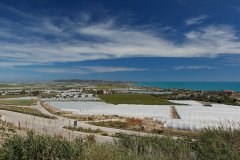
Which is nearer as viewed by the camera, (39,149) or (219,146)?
(39,149)

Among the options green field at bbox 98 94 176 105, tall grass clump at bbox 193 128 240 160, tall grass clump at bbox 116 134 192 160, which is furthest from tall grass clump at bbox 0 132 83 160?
green field at bbox 98 94 176 105

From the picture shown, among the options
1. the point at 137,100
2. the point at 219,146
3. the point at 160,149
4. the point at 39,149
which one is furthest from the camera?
the point at 137,100

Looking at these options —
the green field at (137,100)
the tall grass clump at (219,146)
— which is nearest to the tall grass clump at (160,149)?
the tall grass clump at (219,146)

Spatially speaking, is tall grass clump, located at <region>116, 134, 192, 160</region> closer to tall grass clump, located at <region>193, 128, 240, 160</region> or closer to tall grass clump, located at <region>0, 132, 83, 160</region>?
tall grass clump, located at <region>193, 128, 240, 160</region>

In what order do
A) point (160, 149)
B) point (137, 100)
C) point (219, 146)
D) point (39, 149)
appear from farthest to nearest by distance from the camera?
1. point (137, 100)
2. point (160, 149)
3. point (219, 146)
4. point (39, 149)

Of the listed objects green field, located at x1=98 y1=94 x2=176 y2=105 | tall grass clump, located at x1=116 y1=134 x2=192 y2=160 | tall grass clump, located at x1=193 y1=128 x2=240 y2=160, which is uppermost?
tall grass clump, located at x1=193 y1=128 x2=240 y2=160

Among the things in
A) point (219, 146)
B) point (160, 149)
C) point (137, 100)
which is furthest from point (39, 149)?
point (137, 100)

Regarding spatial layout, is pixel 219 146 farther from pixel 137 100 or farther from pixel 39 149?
pixel 137 100

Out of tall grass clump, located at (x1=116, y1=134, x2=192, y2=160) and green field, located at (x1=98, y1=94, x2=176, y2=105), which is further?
green field, located at (x1=98, y1=94, x2=176, y2=105)

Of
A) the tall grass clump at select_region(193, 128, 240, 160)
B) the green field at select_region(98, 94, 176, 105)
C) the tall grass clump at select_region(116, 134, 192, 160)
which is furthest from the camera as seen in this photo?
the green field at select_region(98, 94, 176, 105)

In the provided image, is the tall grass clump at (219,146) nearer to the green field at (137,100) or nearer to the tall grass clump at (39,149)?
the tall grass clump at (39,149)

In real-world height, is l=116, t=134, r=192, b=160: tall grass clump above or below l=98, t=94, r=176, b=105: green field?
above

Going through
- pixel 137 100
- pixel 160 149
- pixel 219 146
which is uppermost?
pixel 219 146

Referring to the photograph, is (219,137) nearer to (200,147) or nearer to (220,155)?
(200,147)
